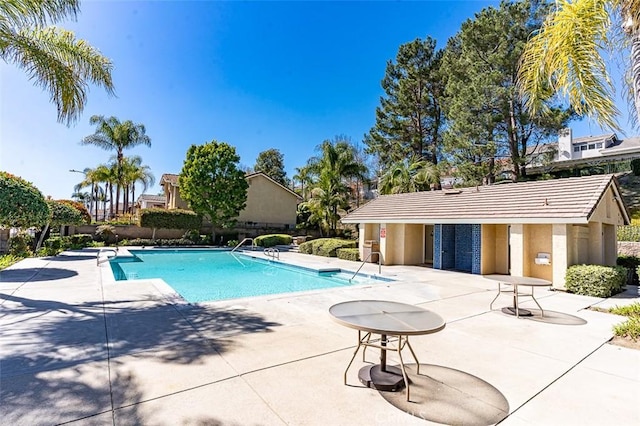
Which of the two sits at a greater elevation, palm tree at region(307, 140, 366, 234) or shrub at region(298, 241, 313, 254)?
palm tree at region(307, 140, 366, 234)

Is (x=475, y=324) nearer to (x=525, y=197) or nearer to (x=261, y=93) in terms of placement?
(x=525, y=197)

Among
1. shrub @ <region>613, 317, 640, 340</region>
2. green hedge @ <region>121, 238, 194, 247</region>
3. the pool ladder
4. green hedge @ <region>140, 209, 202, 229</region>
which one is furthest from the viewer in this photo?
green hedge @ <region>140, 209, 202, 229</region>

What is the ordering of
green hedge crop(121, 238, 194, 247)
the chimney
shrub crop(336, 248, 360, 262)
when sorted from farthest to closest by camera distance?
the chimney < green hedge crop(121, 238, 194, 247) < shrub crop(336, 248, 360, 262)

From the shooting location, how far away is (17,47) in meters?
7.91

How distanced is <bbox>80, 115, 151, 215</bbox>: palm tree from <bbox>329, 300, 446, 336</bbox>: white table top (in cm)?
3707

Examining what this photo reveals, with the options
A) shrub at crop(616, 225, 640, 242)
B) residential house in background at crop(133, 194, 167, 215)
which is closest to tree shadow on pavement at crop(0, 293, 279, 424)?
shrub at crop(616, 225, 640, 242)

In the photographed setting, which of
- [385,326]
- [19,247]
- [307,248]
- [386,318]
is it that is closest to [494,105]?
[307,248]

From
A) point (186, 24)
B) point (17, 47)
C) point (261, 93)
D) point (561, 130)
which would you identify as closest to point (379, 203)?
point (261, 93)

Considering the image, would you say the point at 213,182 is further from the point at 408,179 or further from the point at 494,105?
the point at 494,105

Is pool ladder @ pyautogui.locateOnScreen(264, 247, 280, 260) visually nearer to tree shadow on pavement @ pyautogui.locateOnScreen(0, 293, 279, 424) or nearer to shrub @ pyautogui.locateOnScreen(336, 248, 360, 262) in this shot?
shrub @ pyautogui.locateOnScreen(336, 248, 360, 262)

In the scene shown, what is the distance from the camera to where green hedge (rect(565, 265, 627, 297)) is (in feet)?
31.5

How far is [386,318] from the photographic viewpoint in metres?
3.94

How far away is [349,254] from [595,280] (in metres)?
11.8

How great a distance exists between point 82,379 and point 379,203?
17835mm
